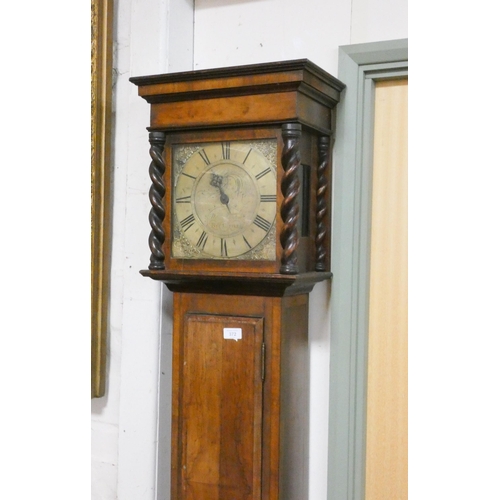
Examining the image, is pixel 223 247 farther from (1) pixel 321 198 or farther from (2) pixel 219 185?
(1) pixel 321 198

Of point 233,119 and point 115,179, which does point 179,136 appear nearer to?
point 233,119

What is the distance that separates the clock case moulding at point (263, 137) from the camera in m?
1.41

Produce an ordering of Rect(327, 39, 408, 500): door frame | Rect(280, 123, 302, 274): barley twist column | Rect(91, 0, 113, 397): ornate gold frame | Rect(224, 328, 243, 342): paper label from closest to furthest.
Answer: Rect(280, 123, 302, 274): barley twist column < Rect(224, 328, 243, 342): paper label < Rect(327, 39, 408, 500): door frame < Rect(91, 0, 113, 397): ornate gold frame

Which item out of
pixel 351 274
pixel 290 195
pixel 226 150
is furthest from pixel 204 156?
pixel 351 274

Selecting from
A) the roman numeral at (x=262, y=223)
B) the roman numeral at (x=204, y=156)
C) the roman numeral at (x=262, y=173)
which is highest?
the roman numeral at (x=204, y=156)

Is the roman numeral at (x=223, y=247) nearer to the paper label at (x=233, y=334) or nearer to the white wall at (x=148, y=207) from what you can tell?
the paper label at (x=233, y=334)

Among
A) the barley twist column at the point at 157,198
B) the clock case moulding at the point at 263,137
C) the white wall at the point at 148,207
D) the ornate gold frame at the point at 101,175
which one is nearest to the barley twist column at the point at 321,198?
the clock case moulding at the point at 263,137

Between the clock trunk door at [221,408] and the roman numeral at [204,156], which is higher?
the roman numeral at [204,156]

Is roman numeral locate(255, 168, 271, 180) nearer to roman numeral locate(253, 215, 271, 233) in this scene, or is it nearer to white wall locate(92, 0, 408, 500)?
roman numeral locate(253, 215, 271, 233)

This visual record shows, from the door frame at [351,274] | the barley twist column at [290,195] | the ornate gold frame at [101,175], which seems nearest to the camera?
the barley twist column at [290,195]

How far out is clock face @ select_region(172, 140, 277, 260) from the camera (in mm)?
1469

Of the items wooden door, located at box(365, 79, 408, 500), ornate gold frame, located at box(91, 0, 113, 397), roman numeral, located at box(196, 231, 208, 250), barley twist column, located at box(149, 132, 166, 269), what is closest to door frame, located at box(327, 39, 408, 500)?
wooden door, located at box(365, 79, 408, 500)
